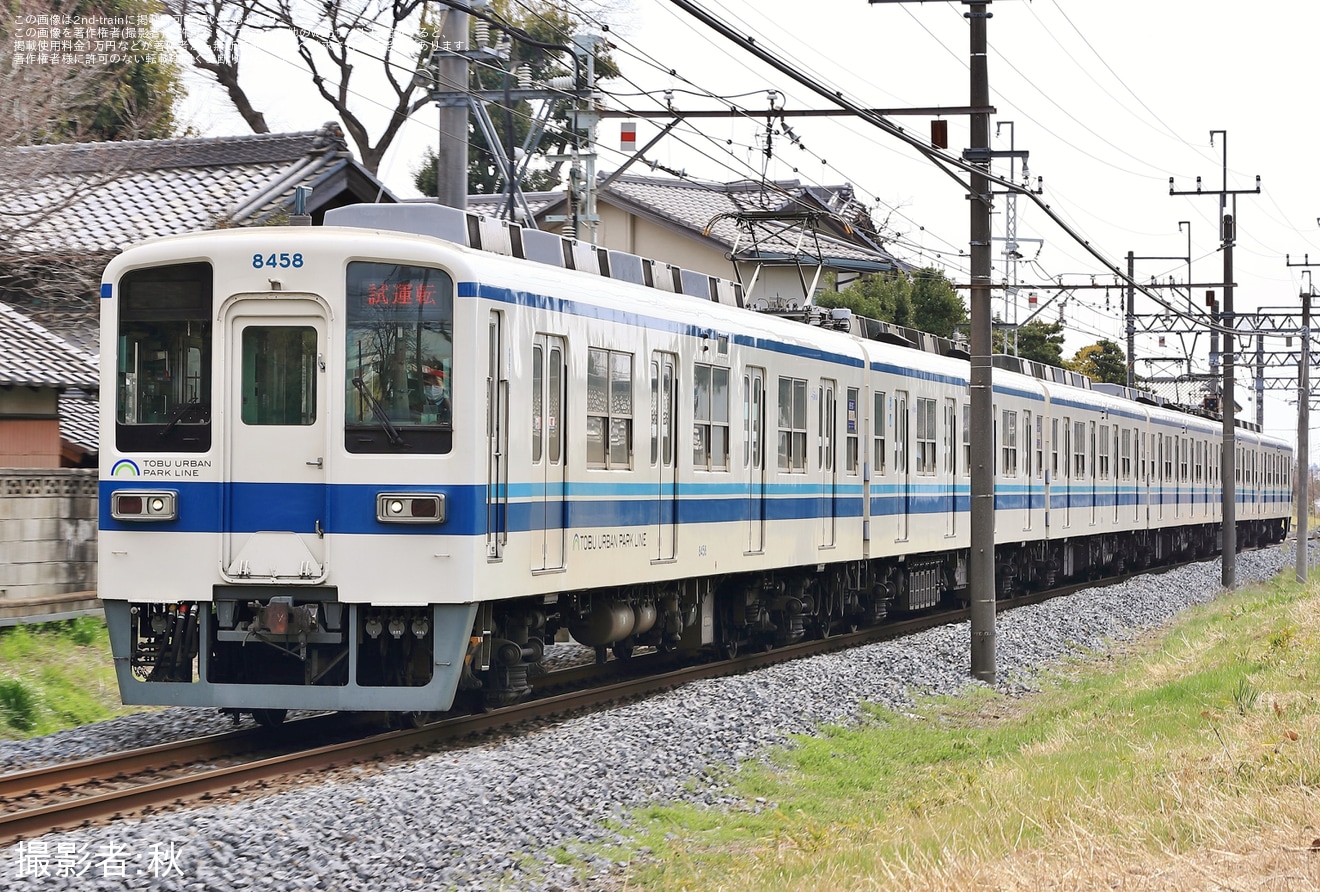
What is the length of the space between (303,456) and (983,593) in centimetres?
768

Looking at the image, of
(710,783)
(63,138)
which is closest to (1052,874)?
(710,783)

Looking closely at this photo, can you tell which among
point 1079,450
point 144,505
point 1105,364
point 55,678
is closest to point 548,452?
point 144,505

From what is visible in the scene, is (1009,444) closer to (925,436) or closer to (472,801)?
(925,436)

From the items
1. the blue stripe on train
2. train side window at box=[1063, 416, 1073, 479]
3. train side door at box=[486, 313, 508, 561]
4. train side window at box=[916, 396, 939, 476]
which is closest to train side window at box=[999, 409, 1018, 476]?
train side window at box=[916, 396, 939, 476]

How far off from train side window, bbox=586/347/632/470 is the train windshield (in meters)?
1.63

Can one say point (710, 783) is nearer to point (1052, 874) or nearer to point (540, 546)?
point (540, 546)

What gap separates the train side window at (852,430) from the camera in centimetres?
1605

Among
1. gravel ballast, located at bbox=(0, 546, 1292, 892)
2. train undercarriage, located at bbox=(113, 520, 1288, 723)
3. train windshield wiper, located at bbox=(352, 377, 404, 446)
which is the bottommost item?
gravel ballast, located at bbox=(0, 546, 1292, 892)

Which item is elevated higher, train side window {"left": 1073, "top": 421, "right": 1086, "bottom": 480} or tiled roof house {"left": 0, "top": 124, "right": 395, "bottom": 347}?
tiled roof house {"left": 0, "top": 124, "right": 395, "bottom": 347}

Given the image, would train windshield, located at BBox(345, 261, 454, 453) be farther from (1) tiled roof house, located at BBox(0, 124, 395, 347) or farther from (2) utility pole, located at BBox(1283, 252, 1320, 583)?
(2) utility pole, located at BBox(1283, 252, 1320, 583)

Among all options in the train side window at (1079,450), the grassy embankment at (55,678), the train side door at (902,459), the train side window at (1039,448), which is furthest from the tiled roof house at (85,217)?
the train side window at (1079,450)

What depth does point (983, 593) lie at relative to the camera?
596 inches

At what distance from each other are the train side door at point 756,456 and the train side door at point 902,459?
12.6 feet

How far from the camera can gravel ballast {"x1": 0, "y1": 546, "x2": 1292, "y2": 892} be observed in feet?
21.1
